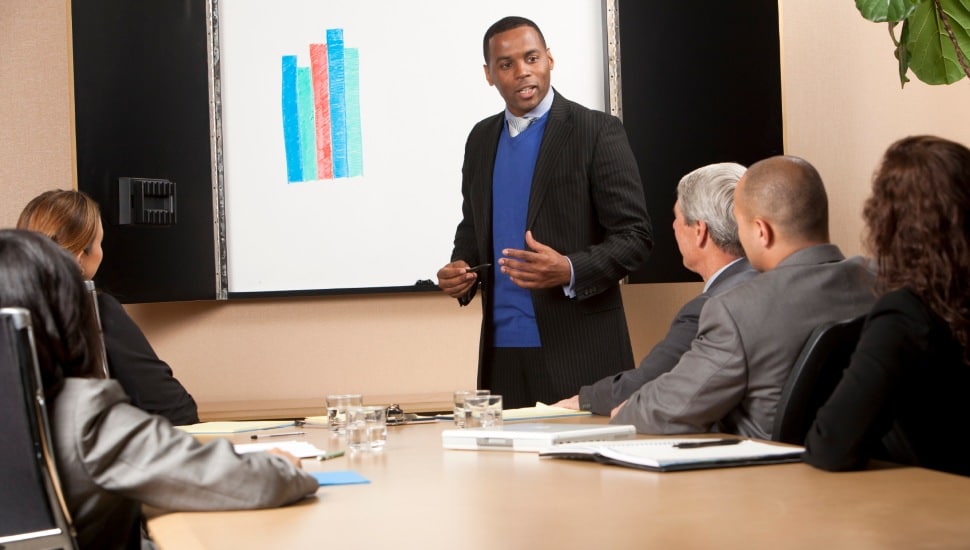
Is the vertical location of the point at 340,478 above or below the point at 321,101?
below

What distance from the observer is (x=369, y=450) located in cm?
219

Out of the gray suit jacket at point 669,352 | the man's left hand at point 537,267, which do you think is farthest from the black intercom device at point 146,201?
the gray suit jacket at point 669,352

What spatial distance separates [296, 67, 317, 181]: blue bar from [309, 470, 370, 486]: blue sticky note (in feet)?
9.45

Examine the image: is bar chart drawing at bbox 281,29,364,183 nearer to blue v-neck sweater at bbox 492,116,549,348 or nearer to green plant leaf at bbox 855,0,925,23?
blue v-neck sweater at bbox 492,116,549,348

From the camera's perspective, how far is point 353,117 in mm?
4602

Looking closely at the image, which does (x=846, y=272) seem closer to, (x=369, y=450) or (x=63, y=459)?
(x=369, y=450)

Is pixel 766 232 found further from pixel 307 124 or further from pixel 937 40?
pixel 307 124

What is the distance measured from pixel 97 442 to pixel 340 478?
425 mm

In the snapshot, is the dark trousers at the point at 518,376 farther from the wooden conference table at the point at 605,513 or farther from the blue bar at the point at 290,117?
the wooden conference table at the point at 605,513

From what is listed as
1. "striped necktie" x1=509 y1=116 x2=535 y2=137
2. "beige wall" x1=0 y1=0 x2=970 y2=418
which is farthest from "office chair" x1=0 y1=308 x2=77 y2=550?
"beige wall" x1=0 y1=0 x2=970 y2=418

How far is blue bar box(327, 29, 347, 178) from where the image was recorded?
458cm


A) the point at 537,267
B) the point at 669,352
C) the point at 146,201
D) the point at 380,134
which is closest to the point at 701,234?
the point at 669,352

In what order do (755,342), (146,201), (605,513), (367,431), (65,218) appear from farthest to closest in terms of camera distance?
(146,201)
(65,218)
(367,431)
(755,342)
(605,513)

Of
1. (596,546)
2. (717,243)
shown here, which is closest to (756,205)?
(717,243)
